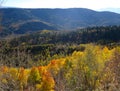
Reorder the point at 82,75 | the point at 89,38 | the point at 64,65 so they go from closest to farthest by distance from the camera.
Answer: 1. the point at 82,75
2. the point at 64,65
3. the point at 89,38

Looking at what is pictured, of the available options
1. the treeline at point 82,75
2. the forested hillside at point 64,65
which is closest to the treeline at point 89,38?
the forested hillside at point 64,65

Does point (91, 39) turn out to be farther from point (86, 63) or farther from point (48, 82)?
point (86, 63)

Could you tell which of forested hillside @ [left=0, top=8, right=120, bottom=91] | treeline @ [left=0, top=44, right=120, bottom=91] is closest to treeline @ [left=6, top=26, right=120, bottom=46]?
forested hillside @ [left=0, top=8, right=120, bottom=91]

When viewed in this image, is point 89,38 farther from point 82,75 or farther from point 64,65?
point 82,75

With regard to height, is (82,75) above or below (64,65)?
above

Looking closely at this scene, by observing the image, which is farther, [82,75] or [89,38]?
[89,38]

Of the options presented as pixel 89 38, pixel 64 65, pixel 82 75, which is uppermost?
pixel 82 75

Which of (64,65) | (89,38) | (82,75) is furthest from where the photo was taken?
(89,38)

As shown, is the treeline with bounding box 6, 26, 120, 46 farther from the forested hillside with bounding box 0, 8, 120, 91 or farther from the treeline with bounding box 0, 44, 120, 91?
the treeline with bounding box 0, 44, 120, 91

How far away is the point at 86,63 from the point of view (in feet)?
141

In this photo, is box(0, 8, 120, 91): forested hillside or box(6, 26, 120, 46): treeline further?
box(6, 26, 120, 46): treeline

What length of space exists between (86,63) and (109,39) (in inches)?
4752

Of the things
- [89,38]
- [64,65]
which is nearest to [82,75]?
[64,65]

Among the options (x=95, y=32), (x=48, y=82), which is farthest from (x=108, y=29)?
(x=48, y=82)
